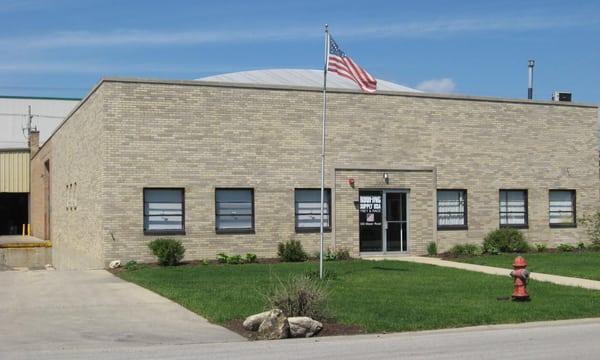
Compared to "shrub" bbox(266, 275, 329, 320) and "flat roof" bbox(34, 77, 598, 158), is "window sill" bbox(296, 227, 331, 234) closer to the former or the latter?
"flat roof" bbox(34, 77, 598, 158)

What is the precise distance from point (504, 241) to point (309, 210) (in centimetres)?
686

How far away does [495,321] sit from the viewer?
13.1m

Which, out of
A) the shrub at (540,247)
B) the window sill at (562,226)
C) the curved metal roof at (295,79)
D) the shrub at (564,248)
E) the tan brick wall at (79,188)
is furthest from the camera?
the curved metal roof at (295,79)

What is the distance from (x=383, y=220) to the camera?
1059 inches

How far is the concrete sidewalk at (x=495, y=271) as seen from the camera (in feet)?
60.7

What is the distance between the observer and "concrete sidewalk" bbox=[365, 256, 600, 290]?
728 inches

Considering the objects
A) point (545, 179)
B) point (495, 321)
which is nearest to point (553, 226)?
point (545, 179)

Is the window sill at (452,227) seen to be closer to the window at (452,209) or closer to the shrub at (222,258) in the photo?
the window at (452,209)

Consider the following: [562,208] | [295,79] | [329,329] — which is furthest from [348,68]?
[295,79]

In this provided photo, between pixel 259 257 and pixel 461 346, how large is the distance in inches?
580

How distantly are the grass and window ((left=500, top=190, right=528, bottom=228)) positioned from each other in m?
6.99

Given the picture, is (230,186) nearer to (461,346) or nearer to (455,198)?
(455,198)

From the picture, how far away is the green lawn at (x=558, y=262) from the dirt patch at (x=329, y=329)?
377 inches

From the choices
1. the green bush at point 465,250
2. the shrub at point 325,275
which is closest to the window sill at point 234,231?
the shrub at point 325,275
